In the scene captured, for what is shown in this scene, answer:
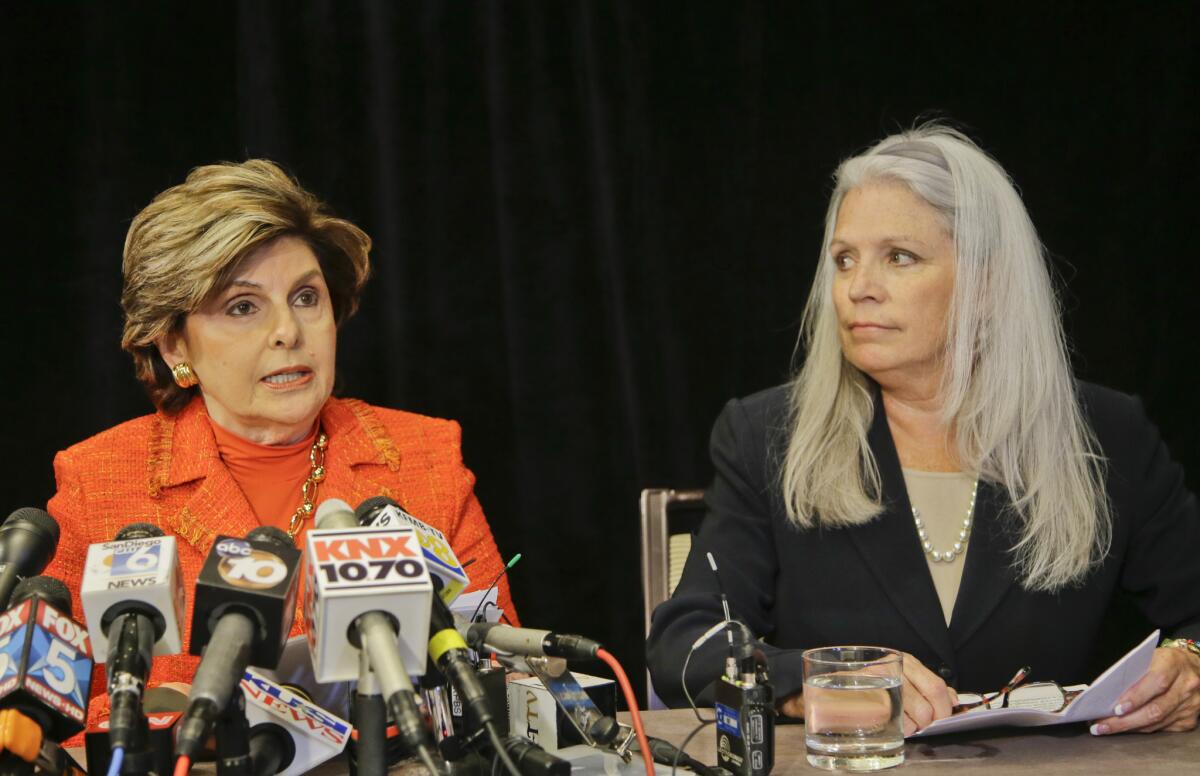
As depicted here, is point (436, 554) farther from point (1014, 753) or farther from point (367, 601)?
point (1014, 753)

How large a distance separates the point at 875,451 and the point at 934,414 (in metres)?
0.15

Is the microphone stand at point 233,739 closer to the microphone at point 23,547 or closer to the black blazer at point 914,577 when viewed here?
the microphone at point 23,547

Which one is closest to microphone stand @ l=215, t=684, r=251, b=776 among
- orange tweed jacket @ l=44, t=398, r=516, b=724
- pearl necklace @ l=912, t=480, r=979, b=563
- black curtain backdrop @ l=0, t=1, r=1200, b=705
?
orange tweed jacket @ l=44, t=398, r=516, b=724

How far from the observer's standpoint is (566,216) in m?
3.09

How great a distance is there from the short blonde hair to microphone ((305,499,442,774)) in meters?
1.25

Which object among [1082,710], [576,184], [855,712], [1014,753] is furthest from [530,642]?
[576,184]

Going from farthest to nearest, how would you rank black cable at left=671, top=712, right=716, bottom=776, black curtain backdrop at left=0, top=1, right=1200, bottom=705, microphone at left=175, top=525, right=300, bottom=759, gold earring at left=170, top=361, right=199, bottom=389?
black curtain backdrop at left=0, top=1, right=1200, bottom=705
gold earring at left=170, top=361, right=199, bottom=389
black cable at left=671, top=712, right=716, bottom=776
microphone at left=175, top=525, right=300, bottom=759

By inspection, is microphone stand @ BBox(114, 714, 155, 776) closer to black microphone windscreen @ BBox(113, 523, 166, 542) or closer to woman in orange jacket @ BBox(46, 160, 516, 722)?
black microphone windscreen @ BBox(113, 523, 166, 542)

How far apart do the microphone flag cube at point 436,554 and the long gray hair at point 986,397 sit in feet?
3.25

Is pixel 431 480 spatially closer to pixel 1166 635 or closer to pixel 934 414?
pixel 934 414

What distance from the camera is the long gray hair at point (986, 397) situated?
2.23 meters

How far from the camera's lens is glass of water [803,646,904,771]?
158 centimetres

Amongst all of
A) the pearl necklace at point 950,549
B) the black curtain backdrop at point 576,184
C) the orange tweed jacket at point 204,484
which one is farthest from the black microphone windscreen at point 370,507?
the black curtain backdrop at point 576,184

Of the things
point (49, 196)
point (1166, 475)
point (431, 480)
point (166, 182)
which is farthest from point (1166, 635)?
point (49, 196)
